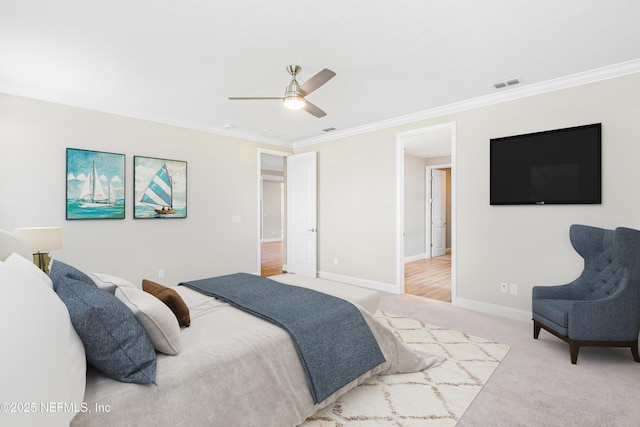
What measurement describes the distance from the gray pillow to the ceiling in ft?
6.23

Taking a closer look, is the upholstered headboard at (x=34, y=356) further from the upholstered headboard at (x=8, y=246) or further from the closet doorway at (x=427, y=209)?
the closet doorway at (x=427, y=209)

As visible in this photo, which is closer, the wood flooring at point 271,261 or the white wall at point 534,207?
the white wall at point 534,207

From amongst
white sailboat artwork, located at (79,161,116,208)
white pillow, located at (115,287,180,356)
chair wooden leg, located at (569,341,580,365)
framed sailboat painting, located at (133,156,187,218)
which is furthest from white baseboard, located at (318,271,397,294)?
white pillow, located at (115,287,180,356)

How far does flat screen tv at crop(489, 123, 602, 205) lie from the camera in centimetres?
308

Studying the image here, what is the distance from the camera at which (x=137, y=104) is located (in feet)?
13.0

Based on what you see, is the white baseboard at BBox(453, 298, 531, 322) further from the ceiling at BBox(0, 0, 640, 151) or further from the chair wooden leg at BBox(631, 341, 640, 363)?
the ceiling at BBox(0, 0, 640, 151)

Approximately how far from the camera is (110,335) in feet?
4.12

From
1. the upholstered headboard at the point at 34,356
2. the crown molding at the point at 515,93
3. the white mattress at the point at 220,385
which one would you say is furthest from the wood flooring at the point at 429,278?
the upholstered headboard at the point at 34,356

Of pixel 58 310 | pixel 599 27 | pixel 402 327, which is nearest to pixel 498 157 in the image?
pixel 599 27

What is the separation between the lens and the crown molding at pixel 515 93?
293 cm

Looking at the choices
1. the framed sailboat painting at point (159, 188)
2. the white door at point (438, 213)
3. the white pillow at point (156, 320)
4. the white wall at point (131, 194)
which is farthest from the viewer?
the white door at point (438, 213)

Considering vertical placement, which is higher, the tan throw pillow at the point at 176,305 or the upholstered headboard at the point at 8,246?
the upholstered headboard at the point at 8,246

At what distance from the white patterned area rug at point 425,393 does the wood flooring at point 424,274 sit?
5.45 ft

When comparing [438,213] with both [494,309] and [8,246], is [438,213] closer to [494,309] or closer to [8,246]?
[494,309]
